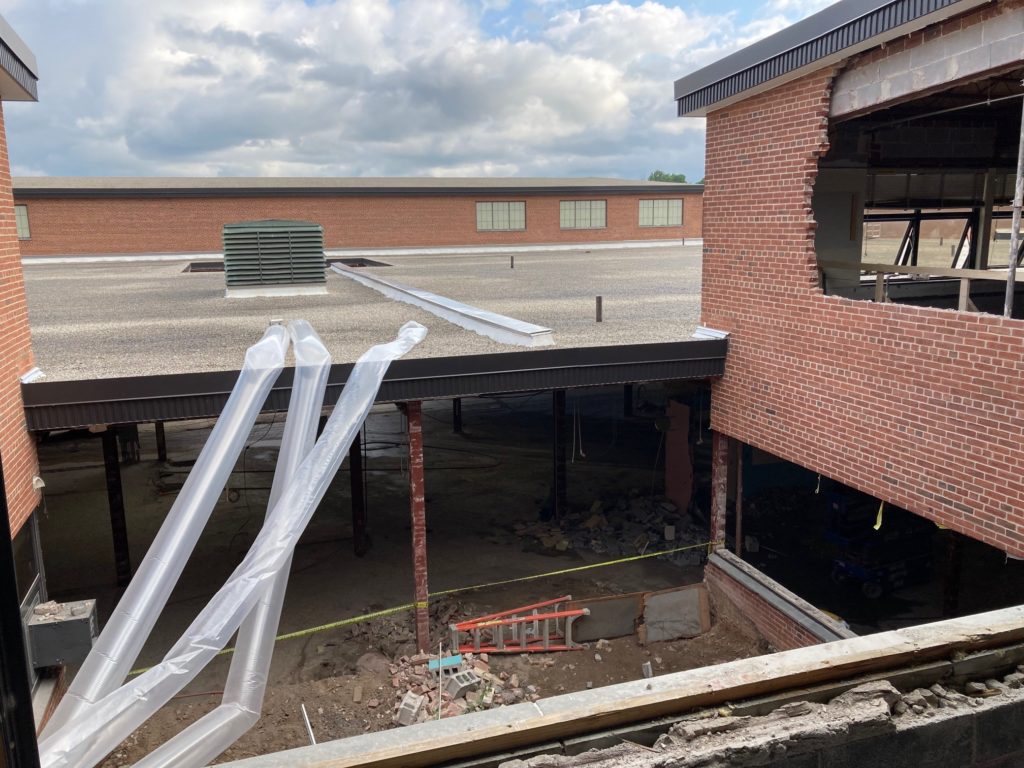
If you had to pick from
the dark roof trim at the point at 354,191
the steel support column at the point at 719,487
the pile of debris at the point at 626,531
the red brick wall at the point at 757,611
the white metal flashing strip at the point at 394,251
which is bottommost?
the pile of debris at the point at 626,531

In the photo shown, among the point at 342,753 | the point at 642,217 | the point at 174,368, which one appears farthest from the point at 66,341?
the point at 642,217

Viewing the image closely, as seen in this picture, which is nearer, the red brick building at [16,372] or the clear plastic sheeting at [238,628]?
the clear plastic sheeting at [238,628]

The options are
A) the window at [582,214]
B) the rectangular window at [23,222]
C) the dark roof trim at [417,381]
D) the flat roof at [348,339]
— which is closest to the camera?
the dark roof trim at [417,381]

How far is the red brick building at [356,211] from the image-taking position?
105ft

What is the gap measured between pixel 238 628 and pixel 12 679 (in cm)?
504

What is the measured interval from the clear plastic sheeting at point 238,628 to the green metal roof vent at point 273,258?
328 inches

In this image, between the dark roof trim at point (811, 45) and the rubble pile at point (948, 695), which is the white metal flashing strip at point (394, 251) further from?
the rubble pile at point (948, 695)

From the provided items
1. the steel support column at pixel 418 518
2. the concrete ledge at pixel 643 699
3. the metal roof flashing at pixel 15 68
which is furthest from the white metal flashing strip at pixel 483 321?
the concrete ledge at pixel 643 699

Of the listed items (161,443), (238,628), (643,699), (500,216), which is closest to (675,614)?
(238,628)

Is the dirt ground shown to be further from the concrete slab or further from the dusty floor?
the concrete slab

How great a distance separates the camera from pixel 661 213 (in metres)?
41.7

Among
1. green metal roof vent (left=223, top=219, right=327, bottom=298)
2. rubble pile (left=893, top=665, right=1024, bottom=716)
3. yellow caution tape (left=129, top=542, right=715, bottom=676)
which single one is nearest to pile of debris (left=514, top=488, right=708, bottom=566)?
yellow caution tape (left=129, top=542, right=715, bottom=676)

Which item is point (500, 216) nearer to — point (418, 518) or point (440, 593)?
point (440, 593)

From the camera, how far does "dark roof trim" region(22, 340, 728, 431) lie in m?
7.66
